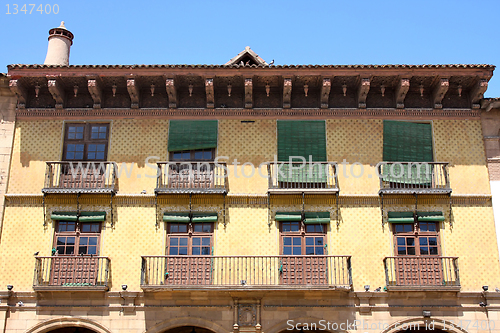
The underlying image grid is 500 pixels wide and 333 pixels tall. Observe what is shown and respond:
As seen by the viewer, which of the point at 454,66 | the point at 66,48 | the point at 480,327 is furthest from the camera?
the point at 66,48

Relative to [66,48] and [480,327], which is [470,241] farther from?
[66,48]

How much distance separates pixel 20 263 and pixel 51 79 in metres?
5.25

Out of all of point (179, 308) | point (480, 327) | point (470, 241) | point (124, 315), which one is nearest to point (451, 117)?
point (470, 241)

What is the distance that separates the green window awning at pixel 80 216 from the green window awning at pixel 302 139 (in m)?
5.28

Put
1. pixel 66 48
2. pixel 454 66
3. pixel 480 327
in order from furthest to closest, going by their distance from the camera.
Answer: pixel 66 48 < pixel 454 66 < pixel 480 327

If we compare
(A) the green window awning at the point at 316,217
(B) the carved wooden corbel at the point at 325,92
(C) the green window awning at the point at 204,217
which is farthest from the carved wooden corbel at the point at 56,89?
(A) the green window awning at the point at 316,217

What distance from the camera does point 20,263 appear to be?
53.0 ft

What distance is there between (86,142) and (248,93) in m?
4.96

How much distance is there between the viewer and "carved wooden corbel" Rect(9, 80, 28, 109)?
17281mm

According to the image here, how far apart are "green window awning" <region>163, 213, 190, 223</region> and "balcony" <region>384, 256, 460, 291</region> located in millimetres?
5507

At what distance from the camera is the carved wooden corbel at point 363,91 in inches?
673

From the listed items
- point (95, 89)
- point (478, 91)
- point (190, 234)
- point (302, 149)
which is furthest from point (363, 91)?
point (95, 89)

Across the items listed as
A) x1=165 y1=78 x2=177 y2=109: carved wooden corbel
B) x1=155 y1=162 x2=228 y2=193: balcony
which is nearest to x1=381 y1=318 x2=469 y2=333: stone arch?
x1=155 y1=162 x2=228 y2=193: balcony

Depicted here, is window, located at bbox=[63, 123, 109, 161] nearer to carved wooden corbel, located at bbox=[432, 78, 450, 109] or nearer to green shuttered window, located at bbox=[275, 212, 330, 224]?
green shuttered window, located at bbox=[275, 212, 330, 224]
